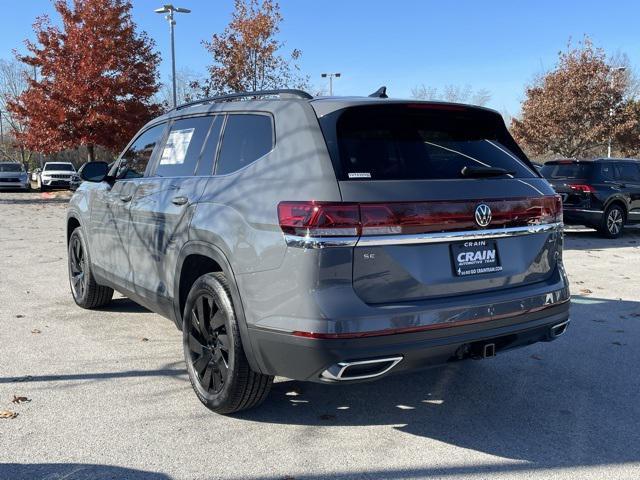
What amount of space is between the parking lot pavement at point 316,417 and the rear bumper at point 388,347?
0.53 metres

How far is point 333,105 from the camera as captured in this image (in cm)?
326

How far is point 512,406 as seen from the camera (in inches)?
154

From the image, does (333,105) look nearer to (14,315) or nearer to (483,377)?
(483,377)

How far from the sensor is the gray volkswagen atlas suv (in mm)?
2922

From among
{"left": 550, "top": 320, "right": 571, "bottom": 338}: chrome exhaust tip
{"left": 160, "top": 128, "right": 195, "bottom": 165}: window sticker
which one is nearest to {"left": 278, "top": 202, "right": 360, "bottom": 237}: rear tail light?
{"left": 550, "top": 320, "right": 571, "bottom": 338}: chrome exhaust tip

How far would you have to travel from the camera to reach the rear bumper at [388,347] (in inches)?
115

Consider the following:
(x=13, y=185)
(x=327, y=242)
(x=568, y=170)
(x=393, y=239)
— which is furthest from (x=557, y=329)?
(x=13, y=185)

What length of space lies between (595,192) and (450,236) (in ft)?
36.6

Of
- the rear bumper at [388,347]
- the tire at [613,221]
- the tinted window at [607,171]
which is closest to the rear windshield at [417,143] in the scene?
the rear bumper at [388,347]

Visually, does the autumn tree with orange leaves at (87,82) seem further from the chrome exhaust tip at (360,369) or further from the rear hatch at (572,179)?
the chrome exhaust tip at (360,369)

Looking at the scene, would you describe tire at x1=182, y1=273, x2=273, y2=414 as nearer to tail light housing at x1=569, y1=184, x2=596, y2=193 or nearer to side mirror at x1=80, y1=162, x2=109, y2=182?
side mirror at x1=80, y1=162, x2=109, y2=182

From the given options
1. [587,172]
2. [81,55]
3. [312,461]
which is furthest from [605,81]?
[312,461]

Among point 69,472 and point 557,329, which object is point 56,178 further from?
point 557,329

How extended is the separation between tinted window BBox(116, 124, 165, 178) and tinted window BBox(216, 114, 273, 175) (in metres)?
1.19
